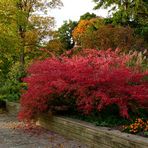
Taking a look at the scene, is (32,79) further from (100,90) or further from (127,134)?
(127,134)

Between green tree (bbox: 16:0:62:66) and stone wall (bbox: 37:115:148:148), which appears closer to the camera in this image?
stone wall (bbox: 37:115:148:148)

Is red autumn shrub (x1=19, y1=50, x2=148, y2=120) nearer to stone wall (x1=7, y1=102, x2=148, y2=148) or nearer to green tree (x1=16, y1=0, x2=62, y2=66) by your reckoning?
stone wall (x1=7, y1=102, x2=148, y2=148)

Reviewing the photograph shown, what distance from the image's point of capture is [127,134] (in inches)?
267

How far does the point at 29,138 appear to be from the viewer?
835 centimetres

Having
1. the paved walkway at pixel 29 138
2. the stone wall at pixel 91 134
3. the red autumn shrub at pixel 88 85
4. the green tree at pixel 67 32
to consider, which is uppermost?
the green tree at pixel 67 32

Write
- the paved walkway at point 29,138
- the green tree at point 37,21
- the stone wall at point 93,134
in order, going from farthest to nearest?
the green tree at point 37,21, the paved walkway at point 29,138, the stone wall at point 93,134

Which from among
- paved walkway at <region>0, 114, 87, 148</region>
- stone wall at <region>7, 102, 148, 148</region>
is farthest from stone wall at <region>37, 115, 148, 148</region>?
paved walkway at <region>0, 114, 87, 148</region>

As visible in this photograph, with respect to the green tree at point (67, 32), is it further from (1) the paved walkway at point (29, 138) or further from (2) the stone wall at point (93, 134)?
(2) the stone wall at point (93, 134)

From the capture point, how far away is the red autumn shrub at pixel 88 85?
26.1 ft

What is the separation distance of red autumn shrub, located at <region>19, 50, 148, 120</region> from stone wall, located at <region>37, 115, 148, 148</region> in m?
0.42

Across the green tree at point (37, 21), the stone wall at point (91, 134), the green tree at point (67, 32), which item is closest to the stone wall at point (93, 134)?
the stone wall at point (91, 134)

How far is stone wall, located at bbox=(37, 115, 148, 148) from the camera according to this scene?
6355 mm

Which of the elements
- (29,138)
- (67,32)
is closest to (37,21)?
(67,32)

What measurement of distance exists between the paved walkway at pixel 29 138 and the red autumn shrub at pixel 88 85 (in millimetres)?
442
